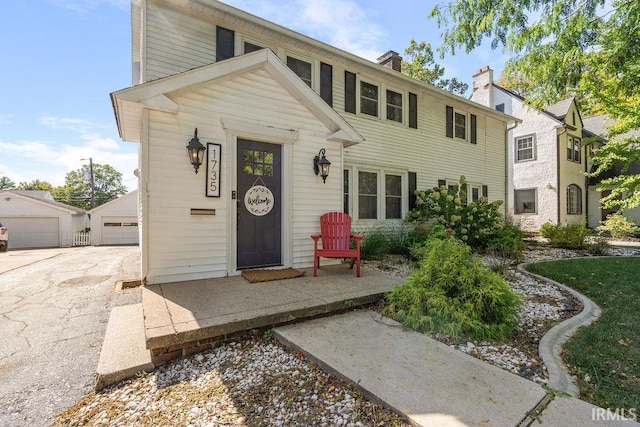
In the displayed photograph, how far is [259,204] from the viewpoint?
469cm

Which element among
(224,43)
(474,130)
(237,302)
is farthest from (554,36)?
(237,302)

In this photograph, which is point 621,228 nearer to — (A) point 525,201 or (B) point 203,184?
(A) point 525,201

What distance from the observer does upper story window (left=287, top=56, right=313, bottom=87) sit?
678 centimetres

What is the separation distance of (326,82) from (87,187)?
48144 mm

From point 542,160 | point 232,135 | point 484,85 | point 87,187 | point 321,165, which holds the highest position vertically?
point 484,85

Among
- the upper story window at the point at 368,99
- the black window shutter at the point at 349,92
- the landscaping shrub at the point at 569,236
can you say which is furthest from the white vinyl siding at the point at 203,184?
the landscaping shrub at the point at 569,236

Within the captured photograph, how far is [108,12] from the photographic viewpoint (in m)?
6.46

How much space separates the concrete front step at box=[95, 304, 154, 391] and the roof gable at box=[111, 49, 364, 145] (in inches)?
104

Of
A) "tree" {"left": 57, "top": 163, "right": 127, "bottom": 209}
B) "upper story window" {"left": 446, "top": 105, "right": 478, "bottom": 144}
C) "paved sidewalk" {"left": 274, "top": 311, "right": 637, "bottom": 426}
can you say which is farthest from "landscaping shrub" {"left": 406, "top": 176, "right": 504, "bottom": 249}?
"tree" {"left": 57, "top": 163, "right": 127, "bottom": 209}

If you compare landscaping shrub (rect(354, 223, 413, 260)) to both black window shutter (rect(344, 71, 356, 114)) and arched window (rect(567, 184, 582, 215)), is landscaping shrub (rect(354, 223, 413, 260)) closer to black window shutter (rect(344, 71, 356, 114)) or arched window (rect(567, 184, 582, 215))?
black window shutter (rect(344, 71, 356, 114))

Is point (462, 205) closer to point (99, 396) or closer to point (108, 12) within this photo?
point (99, 396)

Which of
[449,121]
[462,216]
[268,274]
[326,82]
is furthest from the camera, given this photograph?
[449,121]

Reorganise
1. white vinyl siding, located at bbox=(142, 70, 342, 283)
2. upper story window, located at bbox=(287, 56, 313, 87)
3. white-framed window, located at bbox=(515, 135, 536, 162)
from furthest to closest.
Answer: white-framed window, located at bbox=(515, 135, 536, 162) → upper story window, located at bbox=(287, 56, 313, 87) → white vinyl siding, located at bbox=(142, 70, 342, 283)

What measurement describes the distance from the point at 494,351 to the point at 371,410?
143 centimetres
